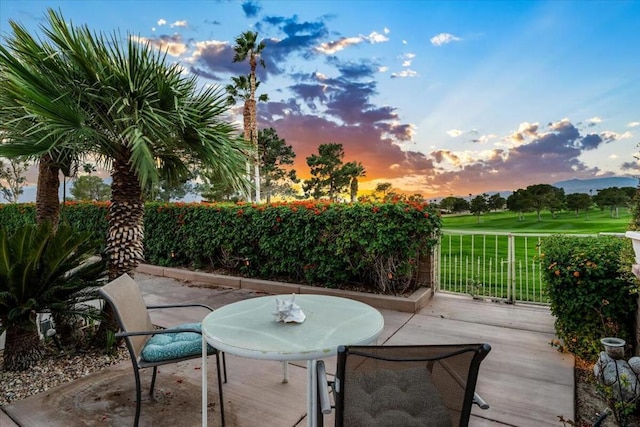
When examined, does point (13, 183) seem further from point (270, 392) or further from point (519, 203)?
point (519, 203)

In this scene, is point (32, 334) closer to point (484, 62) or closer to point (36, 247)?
point (36, 247)

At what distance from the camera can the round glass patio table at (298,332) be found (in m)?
1.69

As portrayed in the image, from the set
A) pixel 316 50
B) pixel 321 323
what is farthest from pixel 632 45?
pixel 316 50

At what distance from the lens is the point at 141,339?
2385 millimetres

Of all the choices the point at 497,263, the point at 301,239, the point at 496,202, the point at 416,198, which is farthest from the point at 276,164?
the point at 497,263

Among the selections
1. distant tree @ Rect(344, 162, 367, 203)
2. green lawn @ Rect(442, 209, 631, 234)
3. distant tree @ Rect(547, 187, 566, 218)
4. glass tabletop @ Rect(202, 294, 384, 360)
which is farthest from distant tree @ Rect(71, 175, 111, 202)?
glass tabletop @ Rect(202, 294, 384, 360)

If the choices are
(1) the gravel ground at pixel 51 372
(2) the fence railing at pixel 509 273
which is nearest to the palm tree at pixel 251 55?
(2) the fence railing at pixel 509 273

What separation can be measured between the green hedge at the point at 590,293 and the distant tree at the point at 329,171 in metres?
19.7

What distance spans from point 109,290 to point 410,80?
346 inches

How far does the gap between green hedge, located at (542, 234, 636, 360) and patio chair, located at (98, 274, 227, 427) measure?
3.06m

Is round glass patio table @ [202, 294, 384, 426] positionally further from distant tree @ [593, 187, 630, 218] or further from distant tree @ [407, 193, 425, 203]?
distant tree @ [593, 187, 630, 218]

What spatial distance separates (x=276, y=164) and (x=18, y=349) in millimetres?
23644

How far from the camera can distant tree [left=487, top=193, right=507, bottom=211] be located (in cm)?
950

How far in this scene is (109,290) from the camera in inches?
86.0
